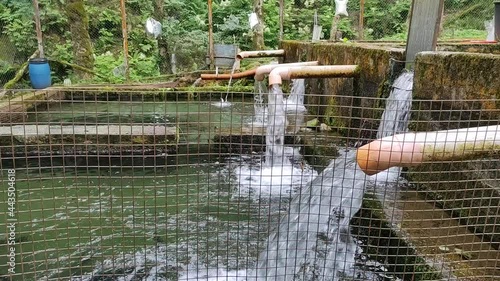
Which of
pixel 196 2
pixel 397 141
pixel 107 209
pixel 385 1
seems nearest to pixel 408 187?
pixel 397 141

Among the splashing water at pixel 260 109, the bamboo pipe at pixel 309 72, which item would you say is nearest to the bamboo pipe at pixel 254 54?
the splashing water at pixel 260 109

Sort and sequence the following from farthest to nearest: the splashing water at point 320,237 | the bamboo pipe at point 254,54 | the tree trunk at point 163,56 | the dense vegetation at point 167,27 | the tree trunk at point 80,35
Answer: the tree trunk at point 163,56 < the dense vegetation at point 167,27 < the tree trunk at point 80,35 < the bamboo pipe at point 254,54 < the splashing water at point 320,237

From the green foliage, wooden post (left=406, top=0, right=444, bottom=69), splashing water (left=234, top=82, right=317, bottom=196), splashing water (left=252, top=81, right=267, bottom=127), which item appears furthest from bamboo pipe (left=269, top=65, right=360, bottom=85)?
the green foliage

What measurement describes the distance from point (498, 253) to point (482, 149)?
1.16m

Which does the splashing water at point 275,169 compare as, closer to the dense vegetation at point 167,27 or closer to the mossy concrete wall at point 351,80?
the mossy concrete wall at point 351,80

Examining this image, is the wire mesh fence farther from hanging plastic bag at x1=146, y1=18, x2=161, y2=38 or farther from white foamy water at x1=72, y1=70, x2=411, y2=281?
hanging plastic bag at x1=146, y1=18, x2=161, y2=38

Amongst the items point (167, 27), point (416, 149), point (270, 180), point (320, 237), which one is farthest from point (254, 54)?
point (167, 27)

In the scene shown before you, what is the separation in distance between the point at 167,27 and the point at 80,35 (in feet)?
13.1

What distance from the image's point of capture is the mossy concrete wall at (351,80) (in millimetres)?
4277

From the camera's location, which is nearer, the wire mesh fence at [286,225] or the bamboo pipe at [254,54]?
the wire mesh fence at [286,225]

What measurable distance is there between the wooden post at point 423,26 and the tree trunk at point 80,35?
947 cm

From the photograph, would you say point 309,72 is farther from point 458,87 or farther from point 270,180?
point 458,87

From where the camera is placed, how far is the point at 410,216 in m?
2.83

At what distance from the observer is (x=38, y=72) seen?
9.63m
